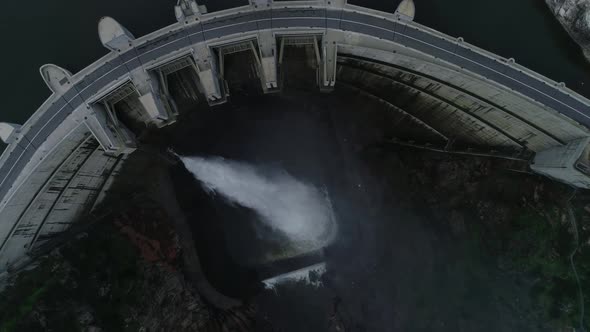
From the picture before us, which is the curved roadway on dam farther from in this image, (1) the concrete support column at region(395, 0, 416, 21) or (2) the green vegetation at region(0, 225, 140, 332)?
(2) the green vegetation at region(0, 225, 140, 332)

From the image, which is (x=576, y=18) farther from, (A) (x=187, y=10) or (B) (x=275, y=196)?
(A) (x=187, y=10)

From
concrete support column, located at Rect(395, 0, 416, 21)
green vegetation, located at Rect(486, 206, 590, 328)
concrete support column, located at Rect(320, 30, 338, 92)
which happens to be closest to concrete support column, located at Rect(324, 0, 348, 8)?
concrete support column, located at Rect(320, 30, 338, 92)

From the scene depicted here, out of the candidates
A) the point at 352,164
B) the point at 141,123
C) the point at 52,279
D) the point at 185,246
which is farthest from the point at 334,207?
the point at 52,279

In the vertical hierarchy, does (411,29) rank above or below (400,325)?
above

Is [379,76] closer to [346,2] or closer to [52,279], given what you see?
[346,2]

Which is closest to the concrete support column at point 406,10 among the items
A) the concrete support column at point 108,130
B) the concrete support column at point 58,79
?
the concrete support column at point 108,130
